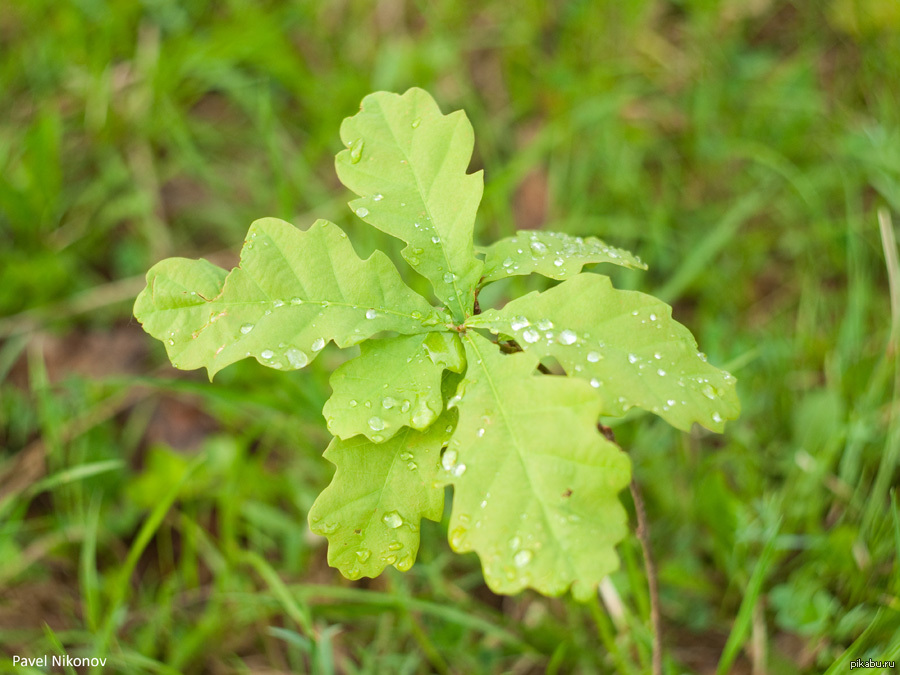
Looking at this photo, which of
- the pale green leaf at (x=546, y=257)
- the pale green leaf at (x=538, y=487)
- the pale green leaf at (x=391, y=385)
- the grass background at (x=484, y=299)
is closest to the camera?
the pale green leaf at (x=538, y=487)

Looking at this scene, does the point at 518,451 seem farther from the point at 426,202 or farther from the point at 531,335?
the point at 426,202

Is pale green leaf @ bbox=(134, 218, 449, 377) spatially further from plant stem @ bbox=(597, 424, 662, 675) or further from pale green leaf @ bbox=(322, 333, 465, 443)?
plant stem @ bbox=(597, 424, 662, 675)

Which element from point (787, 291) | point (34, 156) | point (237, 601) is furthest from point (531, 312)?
point (34, 156)

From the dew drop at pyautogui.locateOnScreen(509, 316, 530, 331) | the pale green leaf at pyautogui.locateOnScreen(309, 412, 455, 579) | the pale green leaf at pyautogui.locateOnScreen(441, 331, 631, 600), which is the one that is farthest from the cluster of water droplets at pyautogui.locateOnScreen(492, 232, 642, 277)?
the pale green leaf at pyautogui.locateOnScreen(309, 412, 455, 579)

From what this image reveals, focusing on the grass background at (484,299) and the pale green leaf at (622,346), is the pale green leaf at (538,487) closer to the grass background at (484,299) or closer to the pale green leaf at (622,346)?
the pale green leaf at (622,346)

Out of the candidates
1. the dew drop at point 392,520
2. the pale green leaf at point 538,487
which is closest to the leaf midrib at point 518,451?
the pale green leaf at point 538,487

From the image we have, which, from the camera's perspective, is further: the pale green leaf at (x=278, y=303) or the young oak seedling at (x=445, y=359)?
the pale green leaf at (x=278, y=303)
